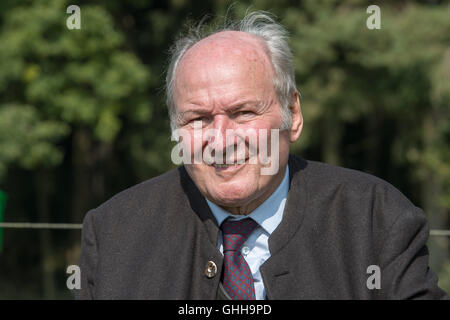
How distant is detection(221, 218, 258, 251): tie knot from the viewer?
83.7 inches

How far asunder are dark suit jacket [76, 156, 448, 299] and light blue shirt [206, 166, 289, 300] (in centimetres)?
4

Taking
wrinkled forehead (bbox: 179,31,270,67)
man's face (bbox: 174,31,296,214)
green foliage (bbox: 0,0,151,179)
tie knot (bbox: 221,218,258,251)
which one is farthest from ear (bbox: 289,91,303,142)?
green foliage (bbox: 0,0,151,179)

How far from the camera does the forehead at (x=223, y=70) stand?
76.9 inches

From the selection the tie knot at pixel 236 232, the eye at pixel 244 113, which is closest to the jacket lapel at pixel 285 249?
the tie knot at pixel 236 232

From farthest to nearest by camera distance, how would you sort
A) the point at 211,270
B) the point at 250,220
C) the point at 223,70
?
the point at 250,220, the point at 211,270, the point at 223,70

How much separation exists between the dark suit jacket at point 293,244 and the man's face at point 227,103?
0.19 metres

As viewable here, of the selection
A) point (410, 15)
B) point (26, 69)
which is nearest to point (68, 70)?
point (26, 69)

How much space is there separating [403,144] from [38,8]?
28.1 feet

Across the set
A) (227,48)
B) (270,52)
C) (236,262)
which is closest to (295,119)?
(270,52)

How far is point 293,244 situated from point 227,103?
1.75 ft

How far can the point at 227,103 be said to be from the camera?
196 cm

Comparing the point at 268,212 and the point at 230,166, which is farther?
the point at 268,212

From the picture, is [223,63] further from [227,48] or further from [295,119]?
[295,119]
